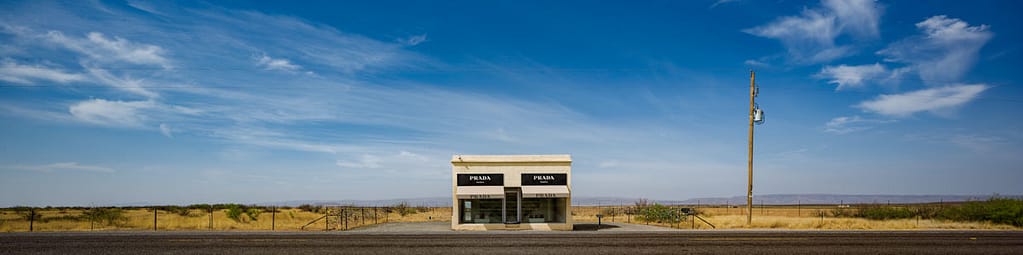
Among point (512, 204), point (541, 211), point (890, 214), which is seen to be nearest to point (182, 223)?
point (512, 204)

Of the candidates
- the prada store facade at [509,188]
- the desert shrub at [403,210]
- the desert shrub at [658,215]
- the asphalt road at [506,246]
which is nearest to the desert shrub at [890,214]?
the desert shrub at [658,215]

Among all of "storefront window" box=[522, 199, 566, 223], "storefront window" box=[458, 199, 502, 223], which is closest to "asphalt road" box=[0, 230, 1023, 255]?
"storefront window" box=[458, 199, 502, 223]

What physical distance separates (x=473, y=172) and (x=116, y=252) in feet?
53.4

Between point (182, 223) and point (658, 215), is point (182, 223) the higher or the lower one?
the lower one

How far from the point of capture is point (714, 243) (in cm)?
1970

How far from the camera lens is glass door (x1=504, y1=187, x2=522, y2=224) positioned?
30.6 m

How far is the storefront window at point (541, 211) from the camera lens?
3092cm

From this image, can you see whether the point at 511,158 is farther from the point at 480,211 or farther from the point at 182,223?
the point at 182,223

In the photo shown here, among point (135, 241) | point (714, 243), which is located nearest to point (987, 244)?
point (714, 243)

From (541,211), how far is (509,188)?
2.05 meters

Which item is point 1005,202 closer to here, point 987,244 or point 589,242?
point 987,244

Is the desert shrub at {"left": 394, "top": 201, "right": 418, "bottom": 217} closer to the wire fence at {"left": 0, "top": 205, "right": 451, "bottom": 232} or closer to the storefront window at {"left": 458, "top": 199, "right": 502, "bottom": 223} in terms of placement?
the wire fence at {"left": 0, "top": 205, "right": 451, "bottom": 232}

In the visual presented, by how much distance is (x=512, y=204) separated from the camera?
3091 cm

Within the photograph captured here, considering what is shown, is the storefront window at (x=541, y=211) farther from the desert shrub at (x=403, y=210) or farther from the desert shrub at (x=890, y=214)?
the desert shrub at (x=890, y=214)
